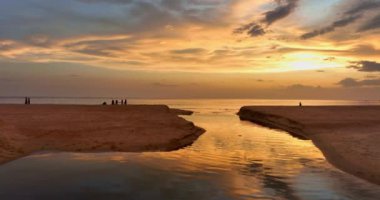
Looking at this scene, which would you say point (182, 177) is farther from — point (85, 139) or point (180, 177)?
point (85, 139)

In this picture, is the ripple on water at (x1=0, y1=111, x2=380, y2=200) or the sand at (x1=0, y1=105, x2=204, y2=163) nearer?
the ripple on water at (x1=0, y1=111, x2=380, y2=200)

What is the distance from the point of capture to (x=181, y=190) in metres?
15.2

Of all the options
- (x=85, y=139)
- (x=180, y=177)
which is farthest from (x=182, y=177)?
(x=85, y=139)

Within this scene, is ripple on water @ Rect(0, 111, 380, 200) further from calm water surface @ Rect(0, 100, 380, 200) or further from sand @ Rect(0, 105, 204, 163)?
sand @ Rect(0, 105, 204, 163)

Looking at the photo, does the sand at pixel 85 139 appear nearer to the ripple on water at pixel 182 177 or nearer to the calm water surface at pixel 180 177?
the calm water surface at pixel 180 177

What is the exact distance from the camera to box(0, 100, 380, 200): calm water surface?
14.7 metres

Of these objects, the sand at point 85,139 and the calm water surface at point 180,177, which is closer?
the calm water surface at point 180,177

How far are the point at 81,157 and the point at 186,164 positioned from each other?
7029 mm

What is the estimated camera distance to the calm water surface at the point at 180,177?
1473 centimetres

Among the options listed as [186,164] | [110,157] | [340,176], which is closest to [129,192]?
[186,164]

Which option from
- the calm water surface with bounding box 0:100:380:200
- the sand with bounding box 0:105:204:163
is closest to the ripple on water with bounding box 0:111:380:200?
the calm water surface with bounding box 0:100:380:200

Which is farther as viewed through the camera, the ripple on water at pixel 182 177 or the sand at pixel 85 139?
the sand at pixel 85 139

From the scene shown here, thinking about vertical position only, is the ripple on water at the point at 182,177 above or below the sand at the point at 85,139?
below

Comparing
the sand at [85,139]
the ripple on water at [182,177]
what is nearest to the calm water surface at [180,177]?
the ripple on water at [182,177]
